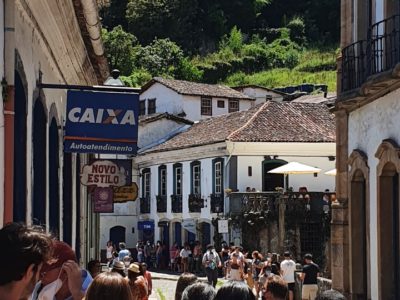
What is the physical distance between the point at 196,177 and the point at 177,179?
2.01m

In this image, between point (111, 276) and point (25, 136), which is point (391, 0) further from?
point (111, 276)

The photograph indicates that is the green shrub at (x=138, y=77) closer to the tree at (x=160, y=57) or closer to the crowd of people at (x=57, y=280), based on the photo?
the tree at (x=160, y=57)

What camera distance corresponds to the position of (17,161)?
9.20 meters

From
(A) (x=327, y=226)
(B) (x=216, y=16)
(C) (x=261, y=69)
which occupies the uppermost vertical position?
(B) (x=216, y=16)

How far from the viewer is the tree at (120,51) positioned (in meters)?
84.3

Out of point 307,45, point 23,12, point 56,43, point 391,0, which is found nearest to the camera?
point 23,12

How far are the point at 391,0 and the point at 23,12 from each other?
11.0m

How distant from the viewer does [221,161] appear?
4262 centimetres

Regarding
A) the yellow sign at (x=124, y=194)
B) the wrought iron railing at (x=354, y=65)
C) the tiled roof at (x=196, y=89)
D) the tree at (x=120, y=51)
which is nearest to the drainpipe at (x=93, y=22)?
the yellow sign at (x=124, y=194)

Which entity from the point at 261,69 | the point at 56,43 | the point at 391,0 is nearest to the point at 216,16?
the point at 261,69

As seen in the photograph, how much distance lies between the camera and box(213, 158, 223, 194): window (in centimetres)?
4266

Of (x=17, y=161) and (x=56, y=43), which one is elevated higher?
(x=56, y=43)

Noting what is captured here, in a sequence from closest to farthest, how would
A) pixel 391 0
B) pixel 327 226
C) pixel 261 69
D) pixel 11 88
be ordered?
1. pixel 11 88
2. pixel 391 0
3. pixel 327 226
4. pixel 261 69

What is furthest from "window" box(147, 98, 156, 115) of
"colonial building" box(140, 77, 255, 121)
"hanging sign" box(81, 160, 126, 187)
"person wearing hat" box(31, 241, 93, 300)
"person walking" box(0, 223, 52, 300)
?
"person walking" box(0, 223, 52, 300)
